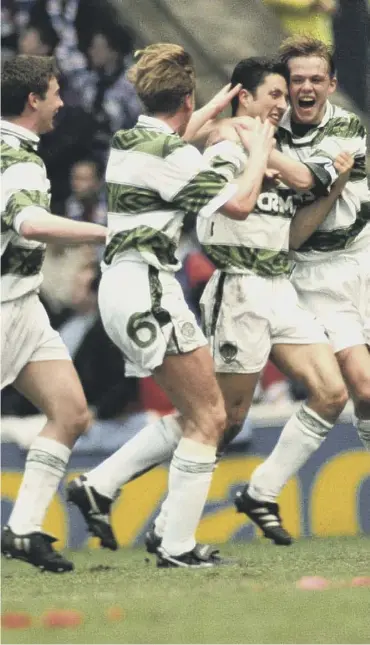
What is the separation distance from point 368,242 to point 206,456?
6.22 ft

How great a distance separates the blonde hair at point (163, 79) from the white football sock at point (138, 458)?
137 cm

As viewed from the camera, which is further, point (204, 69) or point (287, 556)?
point (204, 69)

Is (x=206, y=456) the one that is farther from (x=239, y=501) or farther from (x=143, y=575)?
(x=239, y=501)

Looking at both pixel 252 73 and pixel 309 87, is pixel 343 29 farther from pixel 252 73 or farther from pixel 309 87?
pixel 252 73

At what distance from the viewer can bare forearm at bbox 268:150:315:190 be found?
26.0ft

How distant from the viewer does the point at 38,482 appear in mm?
7492

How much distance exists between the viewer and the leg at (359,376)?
8445 mm

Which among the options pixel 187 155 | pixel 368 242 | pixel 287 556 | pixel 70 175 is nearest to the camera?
pixel 187 155

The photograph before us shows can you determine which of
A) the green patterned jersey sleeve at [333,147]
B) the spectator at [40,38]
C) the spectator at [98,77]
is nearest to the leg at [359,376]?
the green patterned jersey sleeve at [333,147]

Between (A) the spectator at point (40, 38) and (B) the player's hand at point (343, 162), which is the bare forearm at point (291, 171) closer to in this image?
(B) the player's hand at point (343, 162)

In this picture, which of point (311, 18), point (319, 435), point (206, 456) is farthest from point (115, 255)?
point (311, 18)

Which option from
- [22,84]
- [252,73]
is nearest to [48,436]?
[22,84]

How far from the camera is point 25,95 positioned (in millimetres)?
7586

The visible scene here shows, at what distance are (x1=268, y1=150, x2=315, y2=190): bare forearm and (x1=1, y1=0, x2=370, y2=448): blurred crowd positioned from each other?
1988 mm
